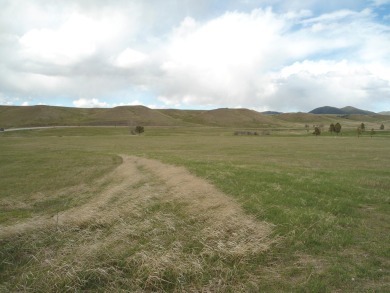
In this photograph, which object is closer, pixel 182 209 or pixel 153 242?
pixel 153 242

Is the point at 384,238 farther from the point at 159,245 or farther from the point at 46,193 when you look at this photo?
the point at 46,193

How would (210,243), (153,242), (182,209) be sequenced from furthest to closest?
(182,209) → (153,242) → (210,243)

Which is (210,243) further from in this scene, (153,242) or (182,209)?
(182,209)

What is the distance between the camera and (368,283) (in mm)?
8516

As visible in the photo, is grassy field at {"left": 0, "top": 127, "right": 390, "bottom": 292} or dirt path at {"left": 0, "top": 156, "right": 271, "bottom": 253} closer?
grassy field at {"left": 0, "top": 127, "right": 390, "bottom": 292}

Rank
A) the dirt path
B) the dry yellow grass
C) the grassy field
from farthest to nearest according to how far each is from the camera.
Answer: the dirt path, the dry yellow grass, the grassy field

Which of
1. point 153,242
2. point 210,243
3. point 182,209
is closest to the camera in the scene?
point 210,243

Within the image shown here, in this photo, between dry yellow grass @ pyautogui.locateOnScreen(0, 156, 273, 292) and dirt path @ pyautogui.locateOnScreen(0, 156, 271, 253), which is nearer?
dry yellow grass @ pyautogui.locateOnScreen(0, 156, 273, 292)

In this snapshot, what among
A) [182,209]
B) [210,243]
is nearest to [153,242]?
[210,243]

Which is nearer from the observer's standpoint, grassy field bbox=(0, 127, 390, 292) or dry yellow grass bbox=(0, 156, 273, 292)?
grassy field bbox=(0, 127, 390, 292)

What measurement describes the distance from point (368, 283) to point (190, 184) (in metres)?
14.3

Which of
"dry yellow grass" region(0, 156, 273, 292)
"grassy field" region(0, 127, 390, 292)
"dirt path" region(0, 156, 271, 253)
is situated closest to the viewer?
"grassy field" region(0, 127, 390, 292)

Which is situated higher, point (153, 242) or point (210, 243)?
point (210, 243)

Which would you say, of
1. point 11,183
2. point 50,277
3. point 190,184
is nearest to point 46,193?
point 11,183
